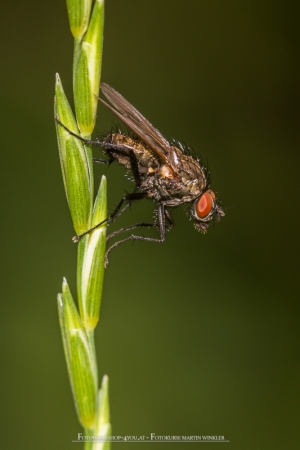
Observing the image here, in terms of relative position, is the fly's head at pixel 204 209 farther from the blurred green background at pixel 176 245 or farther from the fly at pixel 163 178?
the blurred green background at pixel 176 245

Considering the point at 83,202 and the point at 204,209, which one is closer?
the point at 83,202

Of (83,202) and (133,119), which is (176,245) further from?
(83,202)

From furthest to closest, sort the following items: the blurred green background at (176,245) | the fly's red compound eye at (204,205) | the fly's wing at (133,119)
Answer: the blurred green background at (176,245)
the fly's red compound eye at (204,205)
the fly's wing at (133,119)

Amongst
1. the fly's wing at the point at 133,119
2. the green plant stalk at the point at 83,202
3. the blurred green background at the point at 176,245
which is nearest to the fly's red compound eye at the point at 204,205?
the fly's wing at the point at 133,119

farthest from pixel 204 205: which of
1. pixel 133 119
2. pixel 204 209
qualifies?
pixel 133 119

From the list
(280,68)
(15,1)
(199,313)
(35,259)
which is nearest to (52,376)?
(35,259)

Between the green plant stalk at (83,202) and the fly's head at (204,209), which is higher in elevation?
the fly's head at (204,209)
